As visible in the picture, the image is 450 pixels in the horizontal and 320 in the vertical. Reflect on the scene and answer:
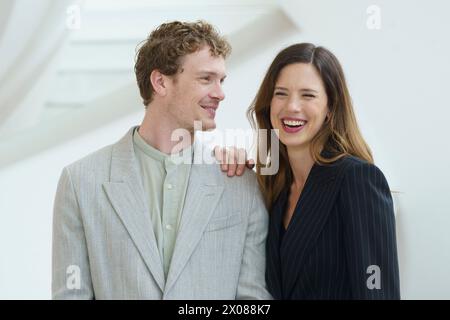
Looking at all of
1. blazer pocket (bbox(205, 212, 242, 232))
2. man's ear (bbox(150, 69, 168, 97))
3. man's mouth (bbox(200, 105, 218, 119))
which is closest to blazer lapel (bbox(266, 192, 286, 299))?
blazer pocket (bbox(205, 212, 242, 232))

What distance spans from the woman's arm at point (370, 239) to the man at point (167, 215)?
0.29 meters

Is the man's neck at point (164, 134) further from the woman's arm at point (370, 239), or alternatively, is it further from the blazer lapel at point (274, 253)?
the woman's arm at point (370, 239)

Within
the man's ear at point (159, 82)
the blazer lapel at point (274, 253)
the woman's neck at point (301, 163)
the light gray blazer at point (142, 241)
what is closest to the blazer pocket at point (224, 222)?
the light gray blazer at point (142, 241)

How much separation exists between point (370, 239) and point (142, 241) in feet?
2.02

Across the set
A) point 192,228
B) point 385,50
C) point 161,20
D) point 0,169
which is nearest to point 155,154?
point 192,228

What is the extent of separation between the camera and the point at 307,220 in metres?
1.75

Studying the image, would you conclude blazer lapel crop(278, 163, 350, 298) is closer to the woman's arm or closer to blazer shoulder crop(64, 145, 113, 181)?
the woman's arm

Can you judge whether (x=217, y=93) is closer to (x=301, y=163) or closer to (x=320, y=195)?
(x=301, y=163)

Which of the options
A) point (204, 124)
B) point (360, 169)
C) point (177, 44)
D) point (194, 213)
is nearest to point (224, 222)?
point (194, 213)

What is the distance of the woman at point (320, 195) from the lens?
166 centimetres

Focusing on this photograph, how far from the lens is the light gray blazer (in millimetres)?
1748

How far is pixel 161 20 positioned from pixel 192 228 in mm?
2093

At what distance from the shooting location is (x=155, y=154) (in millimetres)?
1907
